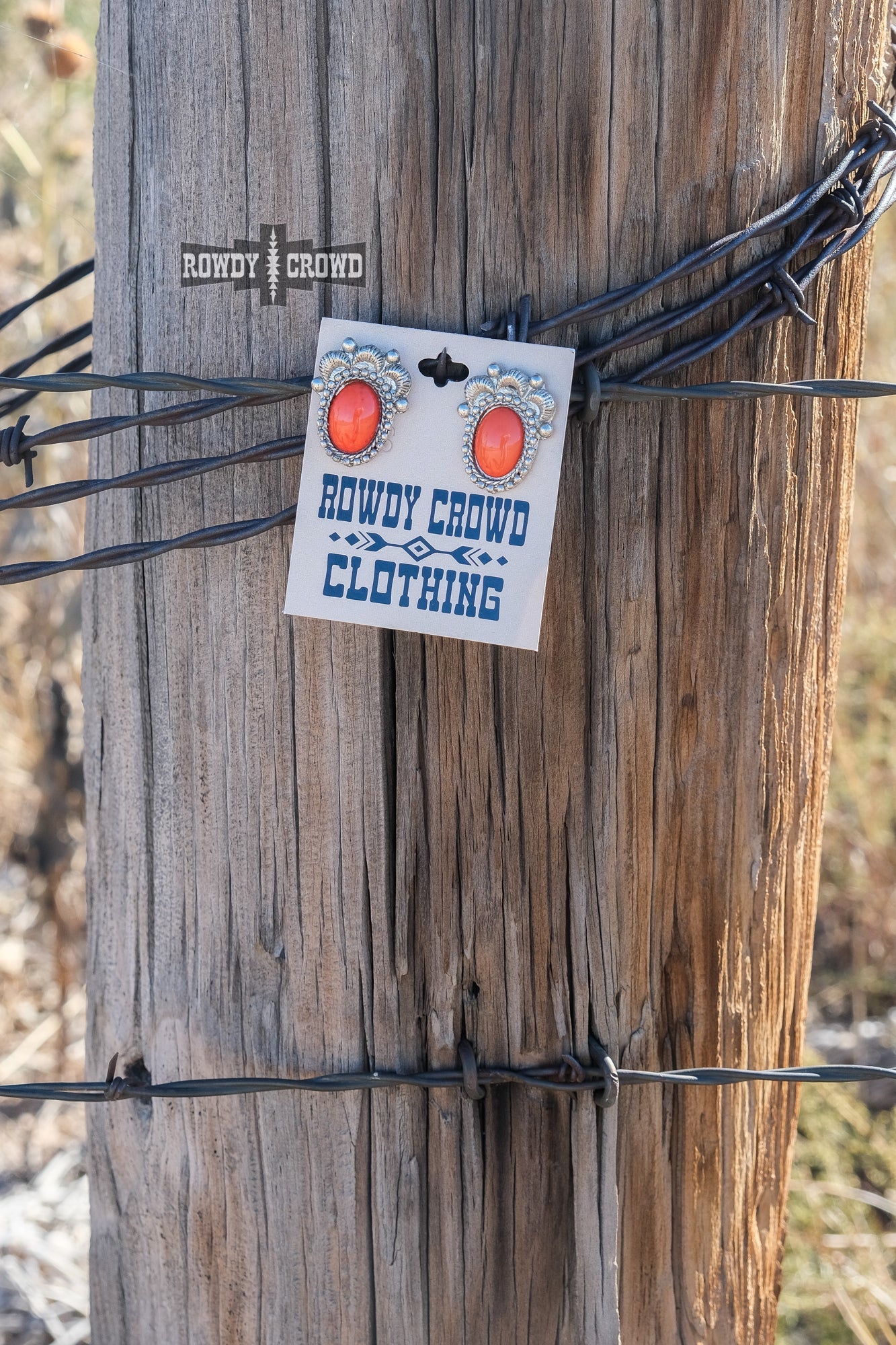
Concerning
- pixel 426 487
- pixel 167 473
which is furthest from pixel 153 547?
pixel 426 487

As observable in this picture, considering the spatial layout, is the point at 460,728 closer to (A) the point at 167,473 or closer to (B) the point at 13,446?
(A) the point at 167,473

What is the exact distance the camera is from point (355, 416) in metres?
1.02

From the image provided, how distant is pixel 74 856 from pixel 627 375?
3.57 metres

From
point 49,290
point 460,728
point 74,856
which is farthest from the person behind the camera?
point 74,856

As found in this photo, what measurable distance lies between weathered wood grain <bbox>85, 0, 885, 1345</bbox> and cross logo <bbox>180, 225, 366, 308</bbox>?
14 mm

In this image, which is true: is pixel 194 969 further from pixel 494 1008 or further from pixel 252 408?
pixel 252 408

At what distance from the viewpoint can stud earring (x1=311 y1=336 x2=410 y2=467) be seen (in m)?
1.02

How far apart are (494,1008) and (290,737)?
1.24ft

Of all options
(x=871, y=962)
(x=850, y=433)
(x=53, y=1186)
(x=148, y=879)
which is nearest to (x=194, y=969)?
(x=148, y=879)

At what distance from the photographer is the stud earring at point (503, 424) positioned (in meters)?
1.00

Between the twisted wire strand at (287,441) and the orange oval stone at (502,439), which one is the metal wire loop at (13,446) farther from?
the orange oval stone at (502,439)

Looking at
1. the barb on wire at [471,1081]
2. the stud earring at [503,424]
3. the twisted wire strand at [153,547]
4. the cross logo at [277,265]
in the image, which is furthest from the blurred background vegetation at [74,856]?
the stud earring at [503,424]

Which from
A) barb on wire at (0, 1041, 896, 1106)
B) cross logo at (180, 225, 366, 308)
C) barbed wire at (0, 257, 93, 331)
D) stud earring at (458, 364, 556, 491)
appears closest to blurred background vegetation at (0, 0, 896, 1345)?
barbed wire at (0, 257, 93, 331)

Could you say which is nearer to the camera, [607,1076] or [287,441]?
[287,441]
